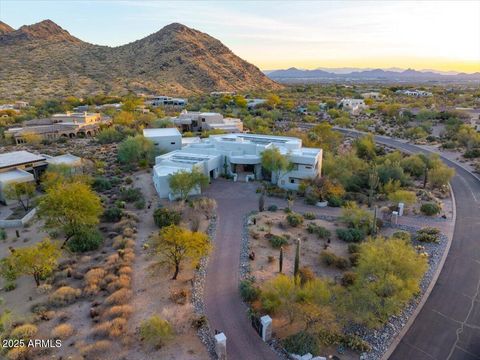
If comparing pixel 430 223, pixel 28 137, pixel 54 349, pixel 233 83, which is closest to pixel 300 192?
pixel 430 223

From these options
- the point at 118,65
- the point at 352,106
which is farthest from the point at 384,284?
the point at 118,65

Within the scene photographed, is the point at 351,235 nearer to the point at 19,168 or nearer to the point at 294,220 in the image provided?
the point at 294,220

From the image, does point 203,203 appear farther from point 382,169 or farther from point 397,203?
point 382,169

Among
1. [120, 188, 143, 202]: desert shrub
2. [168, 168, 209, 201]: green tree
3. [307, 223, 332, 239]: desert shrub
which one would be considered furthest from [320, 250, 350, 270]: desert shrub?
[120, 188, 143, 202]: desert shrub

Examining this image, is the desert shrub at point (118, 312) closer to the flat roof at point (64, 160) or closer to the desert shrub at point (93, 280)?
the desert shrub at point (93, 280)

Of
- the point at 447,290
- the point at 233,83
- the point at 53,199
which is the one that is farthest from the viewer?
the point at 233,83

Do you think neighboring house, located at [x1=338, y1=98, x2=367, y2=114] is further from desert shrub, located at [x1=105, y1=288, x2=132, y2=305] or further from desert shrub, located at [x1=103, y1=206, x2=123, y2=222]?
desert shrub, located at [x1=105, y1=288, x2=132, y2=305]
